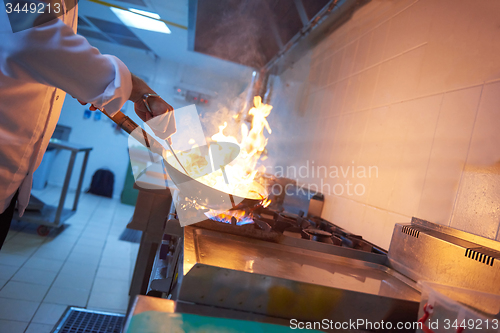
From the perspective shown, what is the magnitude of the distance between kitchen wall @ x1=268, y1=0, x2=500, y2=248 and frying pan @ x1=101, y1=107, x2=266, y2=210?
753mm

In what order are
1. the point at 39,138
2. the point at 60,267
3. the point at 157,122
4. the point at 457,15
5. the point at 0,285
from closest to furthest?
the point at 157,122 < the point at 39,138 < the point at 457,15 < the point at 0,285 < the point at 60,267

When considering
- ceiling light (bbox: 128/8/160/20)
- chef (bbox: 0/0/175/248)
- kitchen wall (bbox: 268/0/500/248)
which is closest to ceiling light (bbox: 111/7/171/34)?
Result: ceiling light (bbox: 128/8/160/20)

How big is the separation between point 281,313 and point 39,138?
3.32ft

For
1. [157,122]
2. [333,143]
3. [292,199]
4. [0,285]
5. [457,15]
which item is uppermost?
[457,15]

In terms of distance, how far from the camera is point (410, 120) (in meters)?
1.52

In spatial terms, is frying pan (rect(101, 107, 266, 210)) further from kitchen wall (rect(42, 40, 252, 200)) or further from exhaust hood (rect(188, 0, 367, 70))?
kitchen wall (rect(42, 40, 252, 200))

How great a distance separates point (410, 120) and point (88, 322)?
218 cm

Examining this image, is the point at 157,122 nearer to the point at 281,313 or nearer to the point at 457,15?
the point at 281,313

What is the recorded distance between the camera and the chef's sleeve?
754 millimetres

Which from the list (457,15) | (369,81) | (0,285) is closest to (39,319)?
(0,285)

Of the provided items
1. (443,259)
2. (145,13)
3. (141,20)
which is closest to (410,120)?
(443,259)

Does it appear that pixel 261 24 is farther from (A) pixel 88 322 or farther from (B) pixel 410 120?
(A) pixel 88 322

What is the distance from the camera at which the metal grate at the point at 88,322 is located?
1.85 metres

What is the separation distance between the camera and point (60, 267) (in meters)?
2.68
